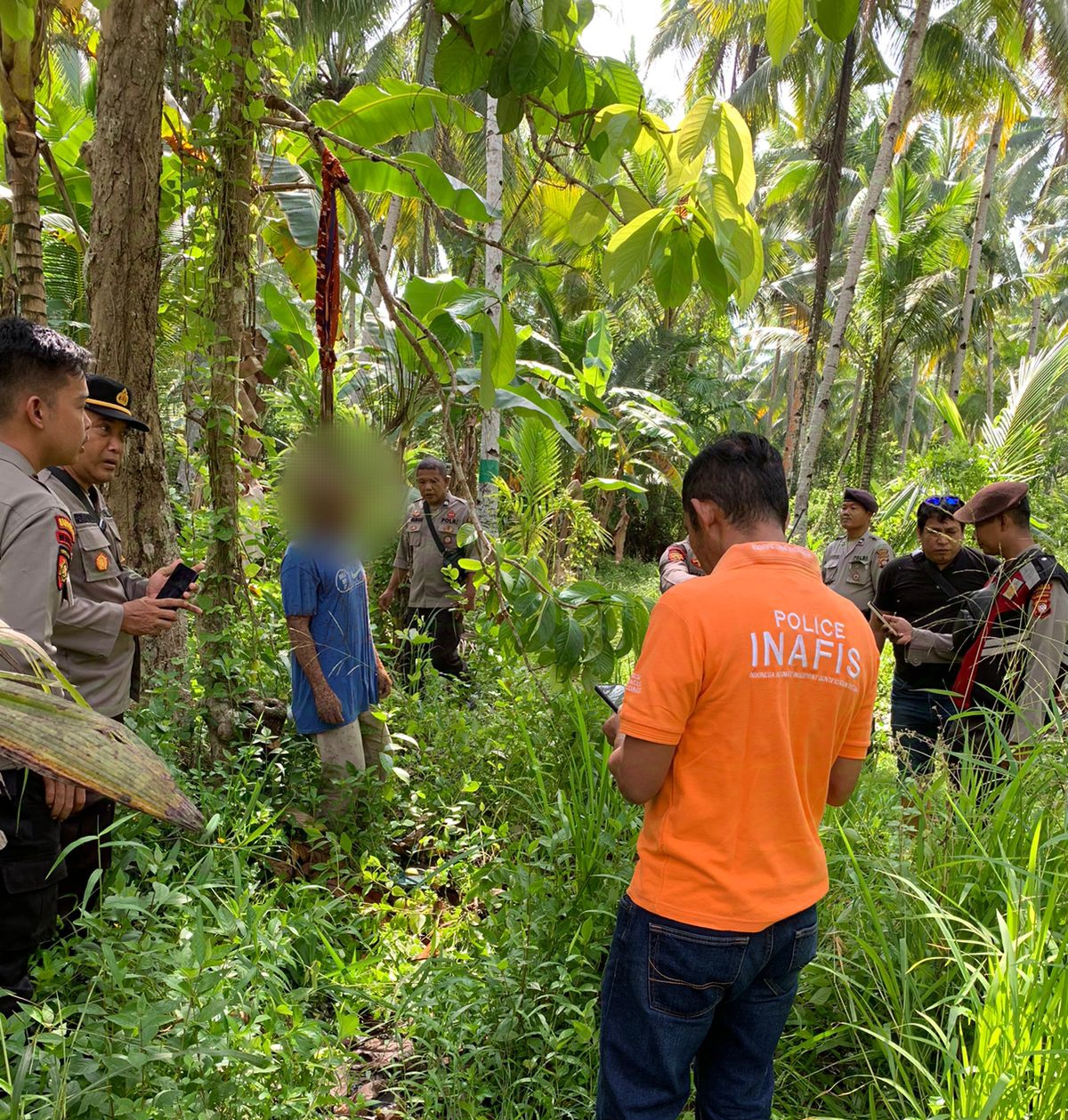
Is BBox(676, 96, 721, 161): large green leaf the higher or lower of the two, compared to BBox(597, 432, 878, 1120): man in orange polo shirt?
higher

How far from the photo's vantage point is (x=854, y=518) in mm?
6062

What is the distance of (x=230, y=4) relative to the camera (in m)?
3.01

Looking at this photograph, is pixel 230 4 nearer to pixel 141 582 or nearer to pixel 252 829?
pixel 141 582

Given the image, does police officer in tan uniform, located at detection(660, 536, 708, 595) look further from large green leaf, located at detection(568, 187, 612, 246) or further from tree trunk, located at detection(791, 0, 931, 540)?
large green leaf, located at detection(568, 187, 612, 246)

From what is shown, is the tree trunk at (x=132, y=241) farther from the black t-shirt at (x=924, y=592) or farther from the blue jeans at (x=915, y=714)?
the blue jeans at (x=915, y=714)

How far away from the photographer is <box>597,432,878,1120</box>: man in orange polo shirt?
5.95 feet

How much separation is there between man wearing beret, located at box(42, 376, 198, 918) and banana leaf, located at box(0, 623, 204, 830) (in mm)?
2322

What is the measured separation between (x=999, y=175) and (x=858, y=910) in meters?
38.5

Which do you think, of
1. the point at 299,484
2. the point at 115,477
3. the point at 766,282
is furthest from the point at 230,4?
the point at 766,282

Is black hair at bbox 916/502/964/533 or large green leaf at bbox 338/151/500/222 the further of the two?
black hair at bbox 916/502/964/533

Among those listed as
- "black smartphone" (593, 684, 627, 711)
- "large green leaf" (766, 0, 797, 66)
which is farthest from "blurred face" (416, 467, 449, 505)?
"large green leaf" (766, 0, 797, 66)

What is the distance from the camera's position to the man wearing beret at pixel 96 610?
9.14ft

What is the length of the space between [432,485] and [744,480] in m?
4.53

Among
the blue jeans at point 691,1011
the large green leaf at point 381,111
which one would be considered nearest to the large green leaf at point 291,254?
the large green leaf at point 381,111
